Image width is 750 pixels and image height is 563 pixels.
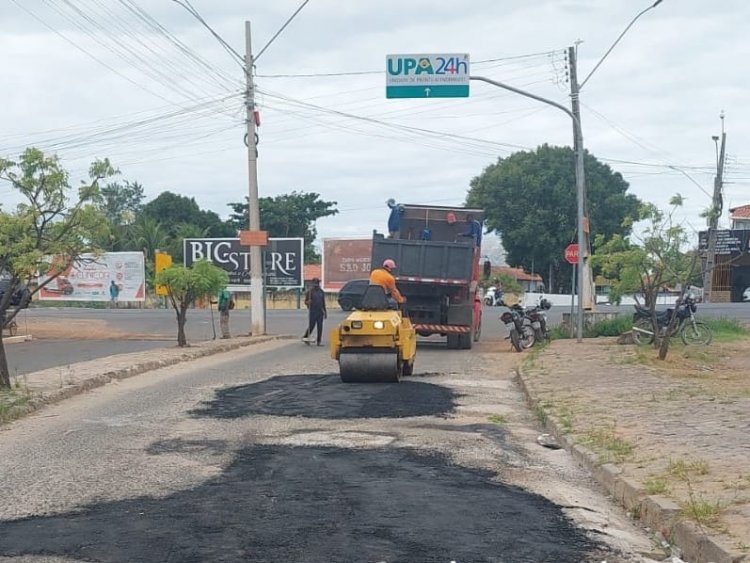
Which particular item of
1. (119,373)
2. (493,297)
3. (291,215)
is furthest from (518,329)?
(291,215)

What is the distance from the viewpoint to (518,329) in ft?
81.7

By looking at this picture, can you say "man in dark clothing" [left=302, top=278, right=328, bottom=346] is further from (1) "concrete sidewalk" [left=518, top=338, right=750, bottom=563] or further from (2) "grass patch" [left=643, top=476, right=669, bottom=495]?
(2) "grass patch" [left=643, top=476, right=669, bottom=495]

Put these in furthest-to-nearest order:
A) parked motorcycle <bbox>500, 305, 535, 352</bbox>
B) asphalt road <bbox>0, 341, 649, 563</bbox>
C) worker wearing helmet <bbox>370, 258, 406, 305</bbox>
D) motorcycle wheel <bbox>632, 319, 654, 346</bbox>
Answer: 1. parked motorcycle <bbox>500, 305, 535, 352</bbox>
2. motorcycle wheel <bbox>632, 319, 654, 346</bbox>
3. worker wearing helmet <bbox>370, 258, 406, 305</bbox>
4. asphalt road <bbox>0, 341, 649, 563</bbox>

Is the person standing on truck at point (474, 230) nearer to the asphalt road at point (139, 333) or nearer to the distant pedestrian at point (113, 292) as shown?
the asphalt road at point (139, 333)

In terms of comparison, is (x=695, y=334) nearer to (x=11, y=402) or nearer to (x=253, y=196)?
(x=253, y=196)

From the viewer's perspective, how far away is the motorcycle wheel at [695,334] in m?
24.2

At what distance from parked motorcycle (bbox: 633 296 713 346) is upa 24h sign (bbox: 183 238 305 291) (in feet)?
99.3

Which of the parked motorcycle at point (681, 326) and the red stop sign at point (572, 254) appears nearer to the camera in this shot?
the parked motorcycle at point (681, 326)

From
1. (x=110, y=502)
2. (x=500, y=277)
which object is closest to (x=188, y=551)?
(x=110, y=502)

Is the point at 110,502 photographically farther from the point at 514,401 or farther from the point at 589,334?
the point at 589,334

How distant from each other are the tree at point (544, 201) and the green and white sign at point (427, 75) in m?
38.0

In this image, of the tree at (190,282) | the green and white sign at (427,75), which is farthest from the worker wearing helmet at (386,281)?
the tree at (190,282)

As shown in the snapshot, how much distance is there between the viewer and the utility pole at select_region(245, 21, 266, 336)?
99.9 ft

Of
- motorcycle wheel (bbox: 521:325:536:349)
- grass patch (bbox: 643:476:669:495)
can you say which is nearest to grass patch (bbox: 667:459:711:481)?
grass patch (bbox: 643:476:669:495)
